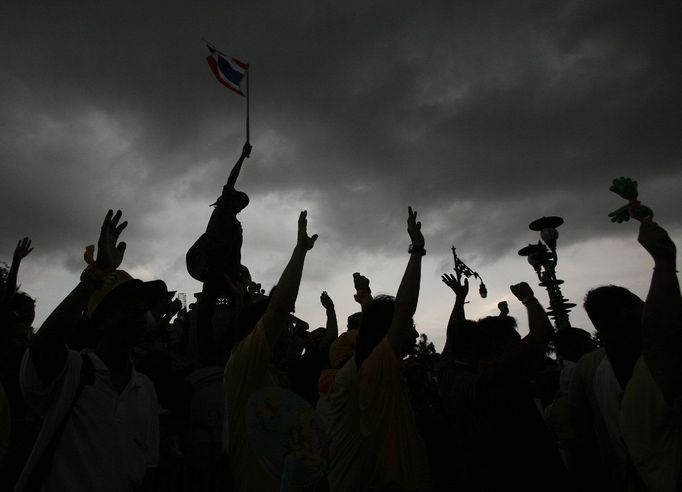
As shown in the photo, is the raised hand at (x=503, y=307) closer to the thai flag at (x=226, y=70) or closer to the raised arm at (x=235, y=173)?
the raised arm at (x=235, y=173)

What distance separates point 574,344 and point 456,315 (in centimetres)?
146

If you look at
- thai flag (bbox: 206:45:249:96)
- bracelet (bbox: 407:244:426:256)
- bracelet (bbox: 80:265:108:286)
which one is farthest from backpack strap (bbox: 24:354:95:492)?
Answer: thai flag (bbox: 206:45:249:96)

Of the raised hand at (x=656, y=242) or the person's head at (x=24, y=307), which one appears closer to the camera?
the raised hand at (x=656, y=242)

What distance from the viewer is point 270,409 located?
2197 mm

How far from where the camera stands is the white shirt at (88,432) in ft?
6.98

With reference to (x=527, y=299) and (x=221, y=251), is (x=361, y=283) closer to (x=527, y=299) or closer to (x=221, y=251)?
(x=527, y=299)

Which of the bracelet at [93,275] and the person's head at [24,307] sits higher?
the person's head at [24,307]

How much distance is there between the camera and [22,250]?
14.4ft

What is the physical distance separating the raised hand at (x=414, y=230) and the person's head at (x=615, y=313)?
1230 millimetres

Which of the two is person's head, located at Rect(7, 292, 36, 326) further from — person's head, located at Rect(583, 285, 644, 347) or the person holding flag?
person's head, located at Rect(583, 285, 644, 347)

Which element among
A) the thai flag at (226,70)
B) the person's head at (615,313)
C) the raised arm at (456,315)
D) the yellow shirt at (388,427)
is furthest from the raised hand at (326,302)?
the thai flag at (226,70)

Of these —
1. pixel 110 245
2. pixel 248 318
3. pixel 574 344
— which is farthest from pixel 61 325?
pixel 574 344

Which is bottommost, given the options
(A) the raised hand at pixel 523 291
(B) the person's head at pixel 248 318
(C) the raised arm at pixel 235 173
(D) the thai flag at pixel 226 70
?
(B) the person's head at pixel 248 318

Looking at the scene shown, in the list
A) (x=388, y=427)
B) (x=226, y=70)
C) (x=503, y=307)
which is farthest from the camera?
(x=226, y=70)
